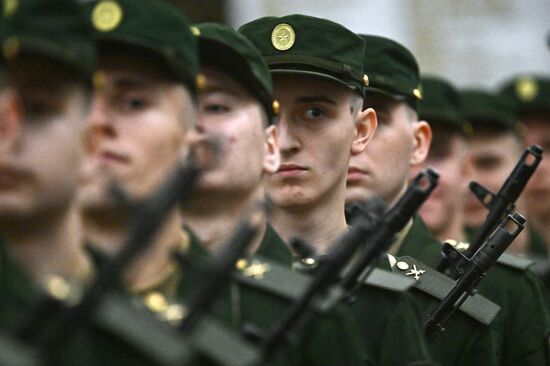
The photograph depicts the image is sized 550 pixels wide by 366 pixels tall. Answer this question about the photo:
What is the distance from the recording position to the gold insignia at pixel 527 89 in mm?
13578

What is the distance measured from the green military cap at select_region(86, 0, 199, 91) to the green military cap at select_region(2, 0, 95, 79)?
463 millimetres

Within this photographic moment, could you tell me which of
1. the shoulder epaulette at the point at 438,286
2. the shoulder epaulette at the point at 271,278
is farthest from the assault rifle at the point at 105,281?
the shoulder epaulette at the point at 438,286

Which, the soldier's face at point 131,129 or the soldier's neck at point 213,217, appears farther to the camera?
the soldier's neck at point 213,217

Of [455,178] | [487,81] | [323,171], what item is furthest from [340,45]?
[487,81]

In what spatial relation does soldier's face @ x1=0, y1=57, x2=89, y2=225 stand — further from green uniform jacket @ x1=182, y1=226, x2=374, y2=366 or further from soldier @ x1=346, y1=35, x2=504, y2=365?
soldier @ x1=346, y1=35, x2=504, y2=365

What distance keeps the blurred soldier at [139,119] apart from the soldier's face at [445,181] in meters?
4.76

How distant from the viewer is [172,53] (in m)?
5.57

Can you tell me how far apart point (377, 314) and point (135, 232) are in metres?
2.62

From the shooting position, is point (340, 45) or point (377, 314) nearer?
point (377, 314)

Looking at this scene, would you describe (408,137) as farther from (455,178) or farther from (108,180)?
(108,180)

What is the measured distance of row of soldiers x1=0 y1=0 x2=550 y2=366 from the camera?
4.89 meters

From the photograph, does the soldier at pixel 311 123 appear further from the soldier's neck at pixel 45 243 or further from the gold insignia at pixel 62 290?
the gold insignia at pixel 62 290

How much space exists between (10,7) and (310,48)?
270cm

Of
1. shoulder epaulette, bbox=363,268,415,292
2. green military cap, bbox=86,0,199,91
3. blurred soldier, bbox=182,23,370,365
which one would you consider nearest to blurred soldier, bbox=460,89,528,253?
shoulder epaulette, bbox=363,268,415,292
